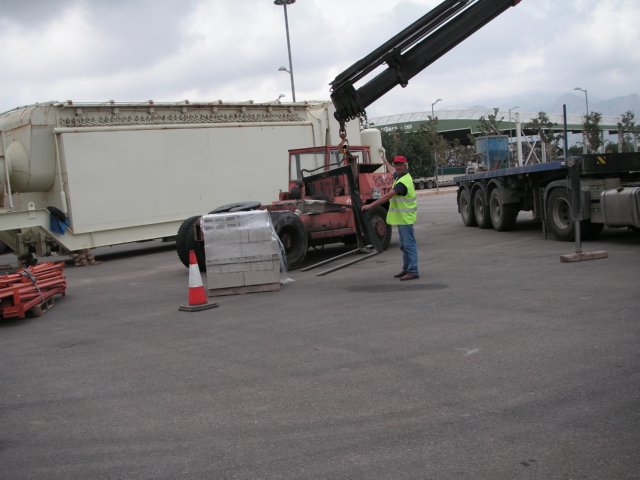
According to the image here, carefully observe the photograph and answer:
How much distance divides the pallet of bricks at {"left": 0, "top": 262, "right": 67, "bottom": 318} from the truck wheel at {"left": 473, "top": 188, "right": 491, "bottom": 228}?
10.7m

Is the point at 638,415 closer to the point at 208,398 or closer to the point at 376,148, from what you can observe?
the point at 208,398

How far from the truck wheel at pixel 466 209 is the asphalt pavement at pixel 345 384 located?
855cm

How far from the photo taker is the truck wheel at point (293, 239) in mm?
12766

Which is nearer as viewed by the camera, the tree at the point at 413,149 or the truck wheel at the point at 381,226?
the truck wheel at the point at 381,226

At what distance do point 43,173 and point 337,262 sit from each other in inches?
342

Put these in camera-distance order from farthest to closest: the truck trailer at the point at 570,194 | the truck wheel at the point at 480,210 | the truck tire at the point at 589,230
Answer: the truck wheel at the point at 480,210
the truck tire at the point at 589,230
the truck trailer at the point at 570,194

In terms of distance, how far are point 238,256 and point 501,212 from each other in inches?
321

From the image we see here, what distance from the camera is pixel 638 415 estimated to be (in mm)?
4309

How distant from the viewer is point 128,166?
18672mm

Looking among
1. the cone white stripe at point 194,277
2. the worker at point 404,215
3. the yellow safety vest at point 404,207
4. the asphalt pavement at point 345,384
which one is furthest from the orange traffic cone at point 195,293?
the yellow safety vest at point 404,207

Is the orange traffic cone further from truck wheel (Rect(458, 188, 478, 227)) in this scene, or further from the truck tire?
truck wheel (Rect(458, 188, 478, 227))

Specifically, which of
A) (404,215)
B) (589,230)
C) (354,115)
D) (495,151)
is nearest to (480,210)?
(495,151)

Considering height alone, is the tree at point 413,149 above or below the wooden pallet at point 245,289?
above

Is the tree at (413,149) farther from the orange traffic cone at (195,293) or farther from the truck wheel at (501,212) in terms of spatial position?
the orange traffic cone at (195,293)
